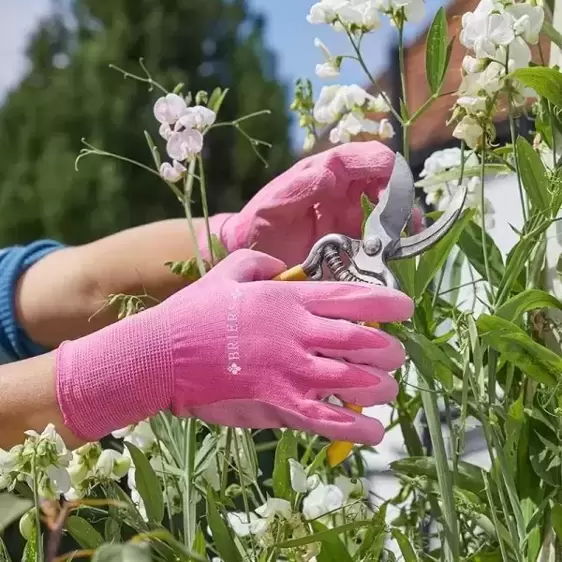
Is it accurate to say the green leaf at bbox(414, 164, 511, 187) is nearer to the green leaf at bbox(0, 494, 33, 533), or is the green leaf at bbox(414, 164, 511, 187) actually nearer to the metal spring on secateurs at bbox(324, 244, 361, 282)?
the metal spring on secateurs at bbox(324, 244, 361, 282)

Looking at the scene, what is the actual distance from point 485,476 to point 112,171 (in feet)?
11.4

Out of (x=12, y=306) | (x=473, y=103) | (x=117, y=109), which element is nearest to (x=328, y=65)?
(x=473, y=103)

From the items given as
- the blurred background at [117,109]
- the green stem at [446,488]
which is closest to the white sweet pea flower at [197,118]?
the green stem at [446,488]

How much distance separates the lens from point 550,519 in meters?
0.54

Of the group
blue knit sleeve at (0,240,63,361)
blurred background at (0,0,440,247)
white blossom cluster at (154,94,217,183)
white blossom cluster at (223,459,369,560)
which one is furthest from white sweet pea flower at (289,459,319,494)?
blurred background at (0,0,440,247)

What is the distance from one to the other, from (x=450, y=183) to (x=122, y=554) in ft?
1.68

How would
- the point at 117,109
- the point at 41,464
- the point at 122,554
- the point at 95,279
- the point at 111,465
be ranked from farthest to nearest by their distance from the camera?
the point at 117,109
the point at 95,279
the point at 111,465
the point at 41,464
the point at 122,554

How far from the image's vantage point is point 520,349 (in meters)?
0.51

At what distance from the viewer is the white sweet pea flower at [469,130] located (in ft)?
1.88

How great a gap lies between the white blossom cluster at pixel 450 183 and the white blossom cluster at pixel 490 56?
8 centimetres

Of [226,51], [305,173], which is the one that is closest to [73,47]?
[226,51]

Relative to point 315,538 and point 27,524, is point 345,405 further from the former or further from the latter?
point 27,524

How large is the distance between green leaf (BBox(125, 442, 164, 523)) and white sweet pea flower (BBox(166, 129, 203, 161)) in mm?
191

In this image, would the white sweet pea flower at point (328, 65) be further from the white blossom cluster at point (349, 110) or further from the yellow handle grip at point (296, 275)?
the yellow handle grip at point (296, 275)
